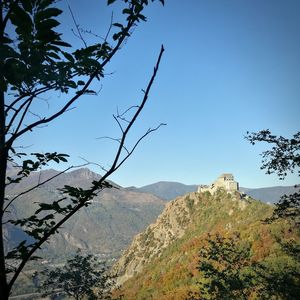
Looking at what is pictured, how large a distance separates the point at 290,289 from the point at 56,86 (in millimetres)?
13505

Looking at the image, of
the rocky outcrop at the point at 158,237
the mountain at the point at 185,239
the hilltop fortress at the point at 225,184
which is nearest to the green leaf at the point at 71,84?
the mountain at the point at 185,239

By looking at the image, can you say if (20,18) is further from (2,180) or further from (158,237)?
(158,237)

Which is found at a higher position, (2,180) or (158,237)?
(2,180)

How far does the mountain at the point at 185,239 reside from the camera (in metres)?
78.9

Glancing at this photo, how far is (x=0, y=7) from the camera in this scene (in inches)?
135

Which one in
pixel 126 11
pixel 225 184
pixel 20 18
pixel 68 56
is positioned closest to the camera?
pixel 20 18

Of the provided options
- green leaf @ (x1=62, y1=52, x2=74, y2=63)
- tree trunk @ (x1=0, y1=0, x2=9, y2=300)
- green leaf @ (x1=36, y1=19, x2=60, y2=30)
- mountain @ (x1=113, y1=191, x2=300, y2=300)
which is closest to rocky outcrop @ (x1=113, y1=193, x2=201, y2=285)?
mountain @ (x1=113, y1=191, x2=300, y2=300)

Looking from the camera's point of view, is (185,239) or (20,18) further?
(185,239)

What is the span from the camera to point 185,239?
418ft

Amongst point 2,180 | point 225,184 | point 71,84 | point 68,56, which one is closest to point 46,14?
point 68,56

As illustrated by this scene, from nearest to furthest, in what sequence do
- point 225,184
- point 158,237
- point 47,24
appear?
point 47,24
point 225,184
point 158,237

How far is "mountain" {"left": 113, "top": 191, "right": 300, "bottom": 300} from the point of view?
259 feet

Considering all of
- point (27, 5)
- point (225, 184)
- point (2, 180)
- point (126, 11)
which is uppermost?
point (225, 184)

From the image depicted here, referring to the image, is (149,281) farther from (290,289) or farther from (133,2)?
(133,2)
